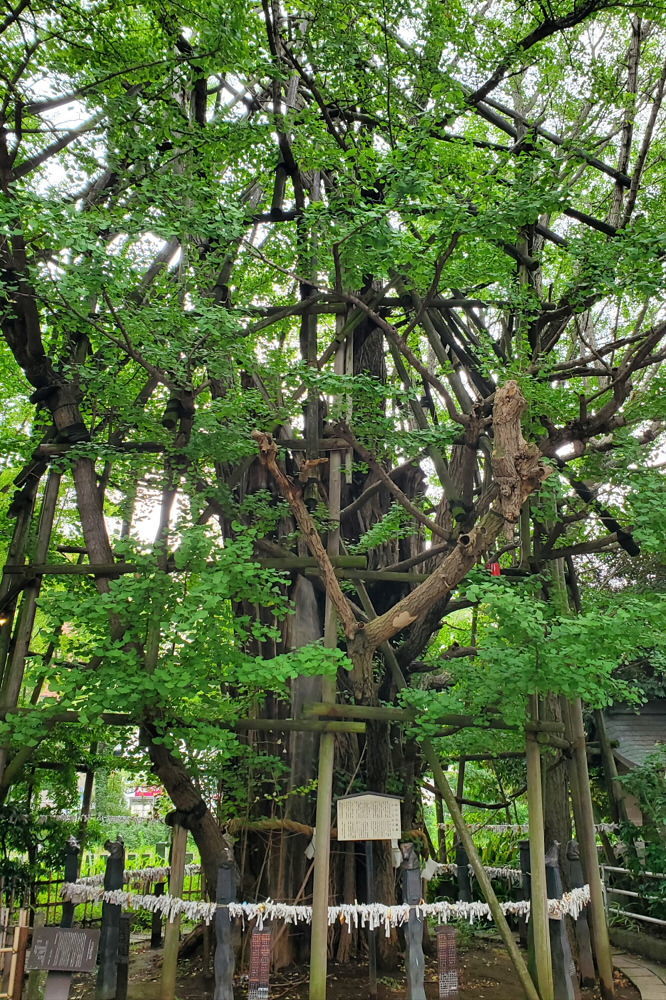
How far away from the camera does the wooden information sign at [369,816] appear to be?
6.38 meters

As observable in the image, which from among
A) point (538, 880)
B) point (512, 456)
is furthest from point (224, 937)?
point (512, 456)

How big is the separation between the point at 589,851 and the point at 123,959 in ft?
14.9

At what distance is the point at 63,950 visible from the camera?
4.93 m

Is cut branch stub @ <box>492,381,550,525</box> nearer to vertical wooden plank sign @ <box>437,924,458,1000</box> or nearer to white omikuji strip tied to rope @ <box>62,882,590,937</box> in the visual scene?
white omikuji strip tied to rope @ <box>62,882,590,937</box>

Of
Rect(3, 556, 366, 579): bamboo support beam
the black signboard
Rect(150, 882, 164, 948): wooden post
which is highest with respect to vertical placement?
Rect(3, 556, 366, 579): bamboo support beam

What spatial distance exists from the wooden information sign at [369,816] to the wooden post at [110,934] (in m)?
2.05

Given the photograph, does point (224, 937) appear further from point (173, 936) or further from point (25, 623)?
point (25, 623)

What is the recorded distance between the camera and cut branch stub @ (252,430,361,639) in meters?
5.51

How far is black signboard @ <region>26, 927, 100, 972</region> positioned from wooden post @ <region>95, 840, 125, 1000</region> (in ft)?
4.58

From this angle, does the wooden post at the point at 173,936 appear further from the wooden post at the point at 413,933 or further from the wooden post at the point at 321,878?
the wooden post at the point at 413,933

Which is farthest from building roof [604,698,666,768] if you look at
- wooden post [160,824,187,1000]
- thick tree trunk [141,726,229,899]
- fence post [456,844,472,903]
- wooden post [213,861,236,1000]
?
wooden post [160,824,187,1000]

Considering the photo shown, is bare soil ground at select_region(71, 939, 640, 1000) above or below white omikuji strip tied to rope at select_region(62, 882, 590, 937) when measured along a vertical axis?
below

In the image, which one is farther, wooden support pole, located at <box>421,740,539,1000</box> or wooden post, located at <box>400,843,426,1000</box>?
wooden support pole, located at <box>421,740,539,1000</box>

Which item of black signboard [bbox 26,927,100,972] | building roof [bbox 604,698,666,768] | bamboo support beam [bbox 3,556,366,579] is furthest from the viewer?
building roof [bbox 604,698,666,768]
